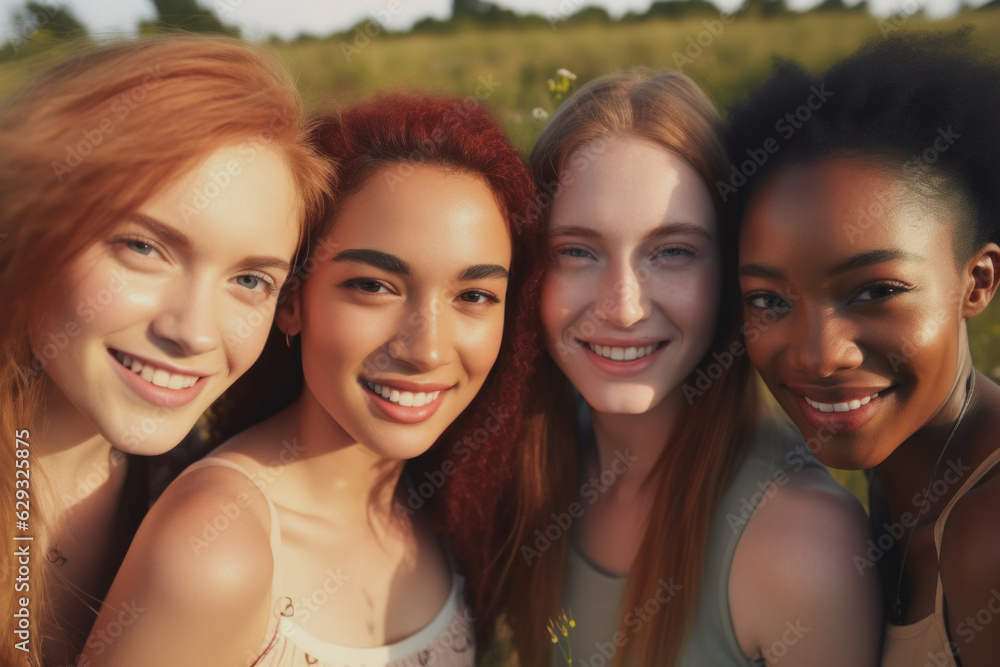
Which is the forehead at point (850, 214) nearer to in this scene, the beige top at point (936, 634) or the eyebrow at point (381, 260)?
the beige top at point (936, 634)

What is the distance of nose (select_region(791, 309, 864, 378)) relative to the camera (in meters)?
2.33

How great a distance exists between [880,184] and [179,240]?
2.02 meters

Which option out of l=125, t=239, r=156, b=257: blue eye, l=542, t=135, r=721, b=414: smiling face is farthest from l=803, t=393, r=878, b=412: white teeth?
l=125, t=239, r=156, b=257: blue eye

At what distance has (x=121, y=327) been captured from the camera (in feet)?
7.23

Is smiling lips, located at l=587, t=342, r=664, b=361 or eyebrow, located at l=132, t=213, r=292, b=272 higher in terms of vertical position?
smiling lips, located at l=587, t=342, r=664, b=361

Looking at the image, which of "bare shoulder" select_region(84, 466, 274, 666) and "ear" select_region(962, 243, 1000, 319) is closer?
"bare shoulder" select_region(84, 466, 274, 666)

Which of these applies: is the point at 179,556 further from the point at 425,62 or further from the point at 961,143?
the point at 425,62

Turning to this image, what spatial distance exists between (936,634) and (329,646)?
72.1 inches

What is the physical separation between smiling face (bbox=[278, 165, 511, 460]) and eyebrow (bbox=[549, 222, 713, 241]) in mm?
251

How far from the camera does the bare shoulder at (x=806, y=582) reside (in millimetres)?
2453

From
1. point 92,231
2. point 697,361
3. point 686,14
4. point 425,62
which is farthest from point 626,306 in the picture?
point 686,14
